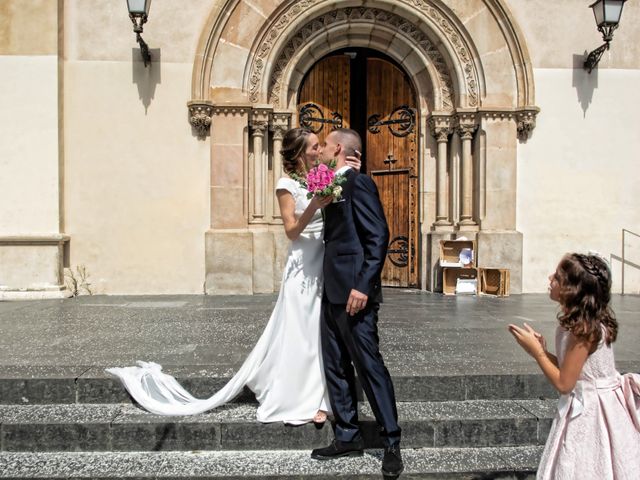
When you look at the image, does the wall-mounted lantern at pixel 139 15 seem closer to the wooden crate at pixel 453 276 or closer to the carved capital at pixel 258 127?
the carved capital at pixel 258 127

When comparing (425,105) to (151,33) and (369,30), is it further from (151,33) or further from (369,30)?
(151,33)

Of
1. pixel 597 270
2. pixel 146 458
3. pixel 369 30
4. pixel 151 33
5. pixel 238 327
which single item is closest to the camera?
pixel 597 270

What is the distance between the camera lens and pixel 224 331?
18.2ft

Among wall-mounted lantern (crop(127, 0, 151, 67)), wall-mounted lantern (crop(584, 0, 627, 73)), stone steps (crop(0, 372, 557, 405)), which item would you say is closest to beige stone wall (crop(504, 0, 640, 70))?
wall-mounted lantern (crop(584, 0, 627, 73))

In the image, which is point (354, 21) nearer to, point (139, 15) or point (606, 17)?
point (139, 15)

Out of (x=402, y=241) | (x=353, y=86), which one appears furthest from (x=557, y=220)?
(x=353, y=86)

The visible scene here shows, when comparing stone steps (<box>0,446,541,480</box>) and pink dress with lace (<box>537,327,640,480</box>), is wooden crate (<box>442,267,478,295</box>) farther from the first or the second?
pink dress with lace (<box>537,327,640,480</box>)

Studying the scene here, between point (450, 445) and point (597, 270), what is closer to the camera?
point (597, 270)

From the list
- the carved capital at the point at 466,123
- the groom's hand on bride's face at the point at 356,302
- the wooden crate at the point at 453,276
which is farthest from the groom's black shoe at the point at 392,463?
the carved capital at the point at 466,123

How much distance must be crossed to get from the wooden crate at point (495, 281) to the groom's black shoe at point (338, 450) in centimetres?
610

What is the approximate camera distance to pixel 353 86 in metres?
10.0

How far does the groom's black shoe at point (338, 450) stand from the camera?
10.3 ft

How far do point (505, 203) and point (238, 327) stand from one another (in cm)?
537

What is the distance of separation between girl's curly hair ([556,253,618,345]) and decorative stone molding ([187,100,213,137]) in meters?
7.41
